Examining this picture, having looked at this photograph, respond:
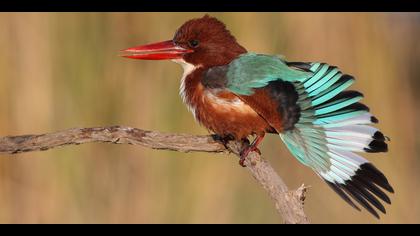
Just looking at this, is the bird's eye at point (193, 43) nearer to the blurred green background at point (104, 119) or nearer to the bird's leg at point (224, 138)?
the bird's leg at point (224, 138)

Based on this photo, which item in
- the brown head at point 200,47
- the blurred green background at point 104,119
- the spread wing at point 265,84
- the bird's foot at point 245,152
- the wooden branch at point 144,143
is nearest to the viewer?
the wooden branch at point 144,143

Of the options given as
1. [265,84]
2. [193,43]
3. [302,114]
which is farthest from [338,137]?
[193,43]

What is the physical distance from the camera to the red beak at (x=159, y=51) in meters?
3.39

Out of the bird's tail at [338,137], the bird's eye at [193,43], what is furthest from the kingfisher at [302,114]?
the bird's eye at [193,43]

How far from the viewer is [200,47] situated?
3.36 metres

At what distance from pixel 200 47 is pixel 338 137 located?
754 millimetres

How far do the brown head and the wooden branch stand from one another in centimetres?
51

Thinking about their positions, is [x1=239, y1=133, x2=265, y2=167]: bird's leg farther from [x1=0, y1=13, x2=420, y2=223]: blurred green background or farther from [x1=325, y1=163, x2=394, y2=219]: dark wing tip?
[x1=0, y1=13, x2=420, y2=223]: blurred green background

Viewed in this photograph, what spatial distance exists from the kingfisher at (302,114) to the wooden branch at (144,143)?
192 millimetres

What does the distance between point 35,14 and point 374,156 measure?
7.10 feet

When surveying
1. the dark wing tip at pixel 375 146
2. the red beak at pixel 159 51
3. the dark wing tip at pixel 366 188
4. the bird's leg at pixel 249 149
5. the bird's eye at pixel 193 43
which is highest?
the bird's eye at pixel 193 43

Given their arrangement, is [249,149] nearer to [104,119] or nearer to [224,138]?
[224,138]

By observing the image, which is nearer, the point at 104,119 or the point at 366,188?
the point at 366,188
